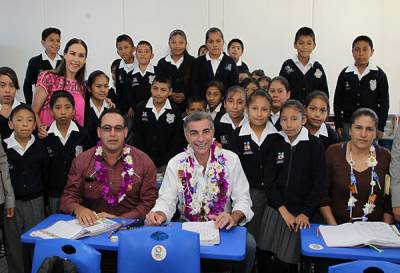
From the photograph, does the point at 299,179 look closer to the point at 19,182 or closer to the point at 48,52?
the point at 19,182

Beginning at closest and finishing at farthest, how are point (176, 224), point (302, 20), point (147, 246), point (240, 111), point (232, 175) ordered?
point (147, 246)
point (176, 224)
point (232, 175)
point (240, 111)
point (302, 20)

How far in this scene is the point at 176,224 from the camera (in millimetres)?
2629

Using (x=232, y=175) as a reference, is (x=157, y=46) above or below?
above

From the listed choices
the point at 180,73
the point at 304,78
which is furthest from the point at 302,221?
the point at 180,73

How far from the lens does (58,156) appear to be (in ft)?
11.6

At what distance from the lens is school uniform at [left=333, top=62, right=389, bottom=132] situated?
16.4ft

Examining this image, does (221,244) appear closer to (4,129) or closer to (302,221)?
(302,221)

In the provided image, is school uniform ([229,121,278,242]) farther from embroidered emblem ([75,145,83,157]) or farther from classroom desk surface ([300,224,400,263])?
embroidered emblem ([75,145,83,157])

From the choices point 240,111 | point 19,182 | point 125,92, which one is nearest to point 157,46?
point 125,92

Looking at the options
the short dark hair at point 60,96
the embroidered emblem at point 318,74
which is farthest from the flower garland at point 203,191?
the embroidered emblem at point 318,74

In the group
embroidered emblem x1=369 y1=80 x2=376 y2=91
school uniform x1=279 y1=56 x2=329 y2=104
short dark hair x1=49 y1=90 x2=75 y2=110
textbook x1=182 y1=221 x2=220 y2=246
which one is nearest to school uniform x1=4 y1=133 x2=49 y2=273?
short dark hair x1=49 y1=90 x2=75 y2=110

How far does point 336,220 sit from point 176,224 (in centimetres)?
124

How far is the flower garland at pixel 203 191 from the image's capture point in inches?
117

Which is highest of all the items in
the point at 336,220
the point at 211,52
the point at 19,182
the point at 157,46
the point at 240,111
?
the point at 157,46
